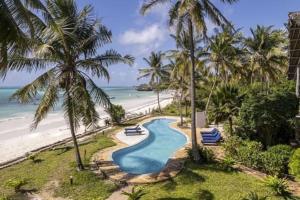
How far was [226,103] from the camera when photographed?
63.4 feet

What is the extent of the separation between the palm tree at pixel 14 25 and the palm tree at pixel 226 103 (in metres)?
13.3

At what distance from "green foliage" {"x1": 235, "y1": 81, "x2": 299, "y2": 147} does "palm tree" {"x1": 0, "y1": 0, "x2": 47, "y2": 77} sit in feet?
38.9

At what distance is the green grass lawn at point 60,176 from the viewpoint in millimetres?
12039

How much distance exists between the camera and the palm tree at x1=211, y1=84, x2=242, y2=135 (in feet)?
62.5

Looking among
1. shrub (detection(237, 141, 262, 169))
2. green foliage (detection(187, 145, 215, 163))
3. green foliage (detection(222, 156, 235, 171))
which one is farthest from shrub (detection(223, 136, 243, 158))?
green foliage (detection(222, 156, 235, 171))

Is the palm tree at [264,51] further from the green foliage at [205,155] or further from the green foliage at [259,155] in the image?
the green foliage at [205,155]

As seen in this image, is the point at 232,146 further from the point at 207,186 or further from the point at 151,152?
the point at 151,152

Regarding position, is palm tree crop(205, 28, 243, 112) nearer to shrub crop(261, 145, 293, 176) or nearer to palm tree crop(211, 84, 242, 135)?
palm tree crop(211, 84, 242, 135)

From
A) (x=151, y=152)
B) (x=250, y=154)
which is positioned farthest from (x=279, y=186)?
(x=151, y=152)

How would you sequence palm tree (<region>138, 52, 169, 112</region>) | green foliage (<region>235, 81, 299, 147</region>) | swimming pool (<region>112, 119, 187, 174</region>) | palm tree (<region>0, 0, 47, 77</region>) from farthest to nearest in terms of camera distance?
palm tree (<region>138, 52, 169, 112</region>) < swimming pool (<region>112, 119, 187, 174</region>) < green foliage (<region>235, 81, 299, 147</region>) < palm tree (<region>0, 0, 47, 77</region>)

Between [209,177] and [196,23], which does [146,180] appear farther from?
[196,23]

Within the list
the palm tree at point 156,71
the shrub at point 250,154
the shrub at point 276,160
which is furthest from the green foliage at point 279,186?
the palm tree at point 156,71

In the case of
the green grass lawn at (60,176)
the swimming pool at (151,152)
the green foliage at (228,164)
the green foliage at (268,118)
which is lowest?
the swimming pool at (151,152)

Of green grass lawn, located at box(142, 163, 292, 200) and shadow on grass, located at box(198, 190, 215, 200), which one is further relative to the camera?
green grass lawn, located at box(142, 163, 292, 200)
